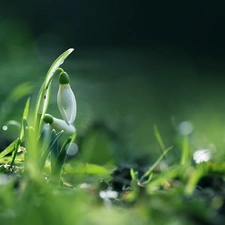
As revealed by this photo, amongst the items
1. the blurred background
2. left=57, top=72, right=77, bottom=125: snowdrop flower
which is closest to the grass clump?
left=57, top=72, right=77, bottom=125: snowdrop flower

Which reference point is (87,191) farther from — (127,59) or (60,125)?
(127,59)

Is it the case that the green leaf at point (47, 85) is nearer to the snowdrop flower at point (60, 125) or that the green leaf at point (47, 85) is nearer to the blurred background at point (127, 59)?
the snowdrop flower at point (60, 125)

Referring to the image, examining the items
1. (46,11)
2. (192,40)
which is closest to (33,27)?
(46,11)

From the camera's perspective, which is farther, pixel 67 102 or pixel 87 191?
pixel 67 102

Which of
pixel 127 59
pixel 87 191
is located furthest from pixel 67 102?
pixel 127 59

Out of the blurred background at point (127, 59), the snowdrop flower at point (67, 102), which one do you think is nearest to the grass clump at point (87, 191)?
the snowdrop flower at point (67, 102)

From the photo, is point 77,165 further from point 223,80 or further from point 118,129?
point 223,80

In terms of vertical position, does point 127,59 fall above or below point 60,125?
above

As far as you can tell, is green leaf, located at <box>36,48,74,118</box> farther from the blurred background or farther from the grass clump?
the blurred background
